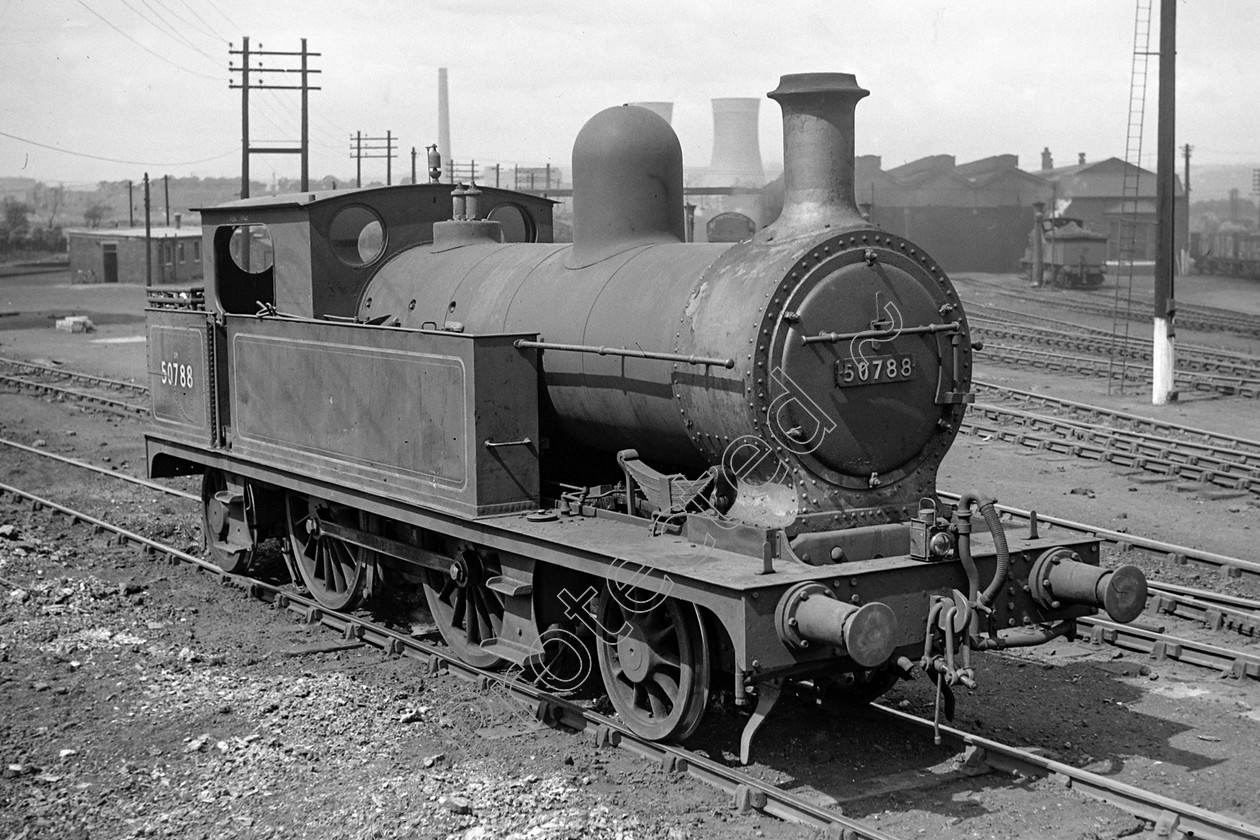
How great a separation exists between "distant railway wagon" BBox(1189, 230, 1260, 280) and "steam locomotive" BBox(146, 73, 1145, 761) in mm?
49674

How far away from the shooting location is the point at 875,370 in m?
6.80

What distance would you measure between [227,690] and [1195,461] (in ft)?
36.0

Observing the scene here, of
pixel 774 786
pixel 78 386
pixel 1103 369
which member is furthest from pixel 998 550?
pixel 78 386

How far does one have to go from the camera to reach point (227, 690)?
8.21m

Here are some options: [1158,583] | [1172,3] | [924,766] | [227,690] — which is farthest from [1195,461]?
[227,690]

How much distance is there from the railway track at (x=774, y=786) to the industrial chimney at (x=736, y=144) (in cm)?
5029

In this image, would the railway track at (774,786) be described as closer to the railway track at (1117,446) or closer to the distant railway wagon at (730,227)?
the railway track at (1117,446)

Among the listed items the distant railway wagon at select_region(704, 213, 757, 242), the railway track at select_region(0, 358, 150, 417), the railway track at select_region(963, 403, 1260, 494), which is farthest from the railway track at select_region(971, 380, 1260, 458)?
the distant railway wagon at select_region(704, 213, 757, 242)

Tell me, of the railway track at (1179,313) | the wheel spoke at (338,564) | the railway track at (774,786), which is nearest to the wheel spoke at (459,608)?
the railway track at (774,786)

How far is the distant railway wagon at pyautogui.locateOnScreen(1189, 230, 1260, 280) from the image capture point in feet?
175

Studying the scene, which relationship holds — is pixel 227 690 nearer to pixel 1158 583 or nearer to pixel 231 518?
pixel 231 518

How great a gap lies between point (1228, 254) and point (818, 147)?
227ft

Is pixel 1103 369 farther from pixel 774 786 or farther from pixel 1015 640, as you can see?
pixel 774 786

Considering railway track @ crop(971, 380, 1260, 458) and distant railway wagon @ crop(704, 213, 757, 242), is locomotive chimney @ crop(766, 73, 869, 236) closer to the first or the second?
railway track @ crop(971, 380, 1260, 458)
